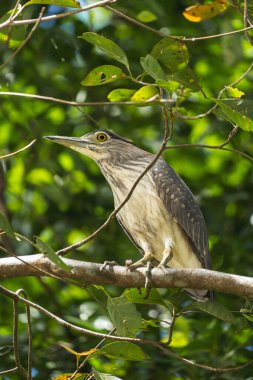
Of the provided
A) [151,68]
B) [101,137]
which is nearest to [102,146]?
[101,137]

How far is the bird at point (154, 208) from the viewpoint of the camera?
4375mm

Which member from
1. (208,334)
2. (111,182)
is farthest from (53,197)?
(208,334)

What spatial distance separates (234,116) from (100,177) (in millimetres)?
3230

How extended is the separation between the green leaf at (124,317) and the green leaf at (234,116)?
2.71 feet

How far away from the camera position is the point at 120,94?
3.28 m

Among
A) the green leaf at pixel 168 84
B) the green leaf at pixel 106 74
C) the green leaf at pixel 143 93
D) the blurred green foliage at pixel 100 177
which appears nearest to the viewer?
the green leaf at pixel 168 84

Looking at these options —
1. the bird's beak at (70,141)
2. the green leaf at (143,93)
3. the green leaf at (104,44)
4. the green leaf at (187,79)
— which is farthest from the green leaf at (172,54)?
the bird's beak at (70,141)

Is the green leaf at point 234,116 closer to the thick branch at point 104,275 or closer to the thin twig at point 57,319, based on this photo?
the thick branch at point 104,275

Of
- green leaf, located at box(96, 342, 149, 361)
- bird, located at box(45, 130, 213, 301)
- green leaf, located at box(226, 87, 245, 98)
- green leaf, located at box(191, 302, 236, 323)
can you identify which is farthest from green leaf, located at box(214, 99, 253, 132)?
bird, located at box(45, 130, 213, 301)

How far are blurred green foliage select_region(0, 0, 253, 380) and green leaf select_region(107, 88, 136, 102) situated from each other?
1234 millimetres

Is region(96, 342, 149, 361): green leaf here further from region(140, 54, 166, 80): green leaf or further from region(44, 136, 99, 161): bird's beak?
region(44, 136, 99, 161): bird's beak

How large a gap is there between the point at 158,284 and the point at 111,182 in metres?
1.32

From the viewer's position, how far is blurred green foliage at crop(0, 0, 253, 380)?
4684 mm

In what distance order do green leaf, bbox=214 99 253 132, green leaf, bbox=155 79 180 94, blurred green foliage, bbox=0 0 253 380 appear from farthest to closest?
blurred green foliage, bbox=0 0 253 380 < green leaf, bbox=214 99 253 132 < green leaf, bbox=155 79 180 94
